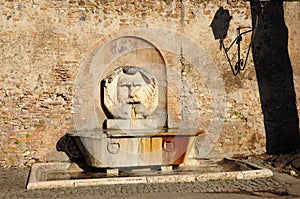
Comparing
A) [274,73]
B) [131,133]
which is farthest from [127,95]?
[274,73]

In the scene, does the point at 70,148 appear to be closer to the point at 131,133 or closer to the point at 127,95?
the point at 127,95

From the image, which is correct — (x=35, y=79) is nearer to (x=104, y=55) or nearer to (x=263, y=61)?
(x=104, y=55)

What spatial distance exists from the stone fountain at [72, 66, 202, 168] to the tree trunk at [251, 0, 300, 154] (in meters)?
2.32

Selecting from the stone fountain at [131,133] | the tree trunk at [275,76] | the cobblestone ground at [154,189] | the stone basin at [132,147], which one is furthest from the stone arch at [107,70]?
the cobblestone ground at [154,189]

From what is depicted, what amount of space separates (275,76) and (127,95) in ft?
10.9

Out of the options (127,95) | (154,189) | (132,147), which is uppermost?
(127,95)

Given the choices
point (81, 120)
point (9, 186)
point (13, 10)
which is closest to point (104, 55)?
point (81, 120)

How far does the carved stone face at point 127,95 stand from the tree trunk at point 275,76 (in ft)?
8.33

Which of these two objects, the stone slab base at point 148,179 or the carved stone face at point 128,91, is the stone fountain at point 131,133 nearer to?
the carved stone face at point 128,91

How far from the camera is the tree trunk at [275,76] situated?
9.23 m

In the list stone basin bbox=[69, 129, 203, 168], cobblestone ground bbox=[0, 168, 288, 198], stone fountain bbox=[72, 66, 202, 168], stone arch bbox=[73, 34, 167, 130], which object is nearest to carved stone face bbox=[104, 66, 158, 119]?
stone fountain bbox=[72, 66, 202, 168]

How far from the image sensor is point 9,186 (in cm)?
634

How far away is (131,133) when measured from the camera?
730cm

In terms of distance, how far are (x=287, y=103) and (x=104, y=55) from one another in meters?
4.12
